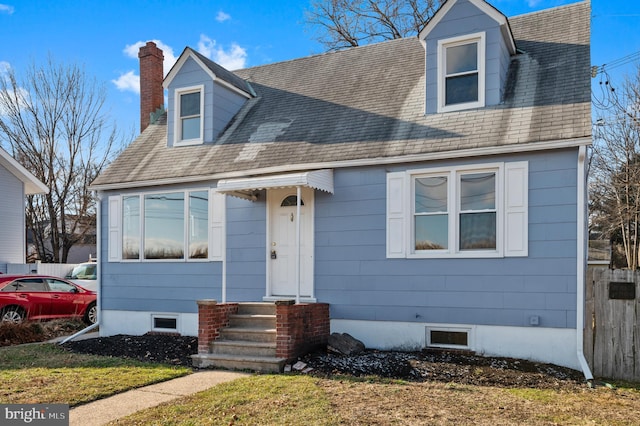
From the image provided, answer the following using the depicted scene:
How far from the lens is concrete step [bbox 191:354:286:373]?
738 cm

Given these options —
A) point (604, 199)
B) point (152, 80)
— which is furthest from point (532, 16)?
point (604, 199)

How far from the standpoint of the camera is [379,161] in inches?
339

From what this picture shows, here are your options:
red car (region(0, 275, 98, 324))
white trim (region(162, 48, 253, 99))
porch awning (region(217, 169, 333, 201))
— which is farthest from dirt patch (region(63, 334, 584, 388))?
white trim (region(162, 48, 253, 99))

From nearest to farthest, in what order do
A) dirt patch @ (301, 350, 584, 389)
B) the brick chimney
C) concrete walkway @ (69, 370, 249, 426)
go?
1. concrete walkway @ (69, 370, 249, 426)
2. dirt patch @ (301, 350, 584, 389)
3. the brick chimney

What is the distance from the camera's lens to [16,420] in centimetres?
537

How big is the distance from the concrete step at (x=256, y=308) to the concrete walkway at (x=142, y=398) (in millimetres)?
1345

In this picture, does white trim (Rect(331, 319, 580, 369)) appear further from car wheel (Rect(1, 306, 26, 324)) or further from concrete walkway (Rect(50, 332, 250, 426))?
car wheel (Rect(1, 306, 26, 324))

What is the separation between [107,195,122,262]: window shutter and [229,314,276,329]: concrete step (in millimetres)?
3996

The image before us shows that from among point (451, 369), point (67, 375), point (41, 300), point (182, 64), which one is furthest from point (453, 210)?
point (41, 300)

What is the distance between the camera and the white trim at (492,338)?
24.4 feet

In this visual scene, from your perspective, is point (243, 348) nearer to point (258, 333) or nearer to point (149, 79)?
point (258, 333)

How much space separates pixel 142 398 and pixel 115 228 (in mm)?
5938

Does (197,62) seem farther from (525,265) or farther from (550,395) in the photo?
(550,395)

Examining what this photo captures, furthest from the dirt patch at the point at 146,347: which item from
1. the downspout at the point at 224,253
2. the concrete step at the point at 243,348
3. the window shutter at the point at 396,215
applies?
the window shutter at the point at 396,215
